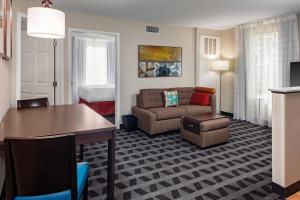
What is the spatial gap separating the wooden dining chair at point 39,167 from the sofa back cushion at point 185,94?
14.1ft

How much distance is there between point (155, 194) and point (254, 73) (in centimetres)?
427

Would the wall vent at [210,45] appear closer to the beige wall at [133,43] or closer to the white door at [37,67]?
the beige wall at [133,43]

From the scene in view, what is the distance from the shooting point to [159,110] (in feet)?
15.1

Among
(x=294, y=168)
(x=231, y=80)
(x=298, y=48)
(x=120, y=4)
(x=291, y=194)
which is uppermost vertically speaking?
(x=120, y=4)

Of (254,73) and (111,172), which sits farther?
(254,73)

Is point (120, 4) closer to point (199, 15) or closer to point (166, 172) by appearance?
point (199, 15)

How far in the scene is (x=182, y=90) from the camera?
218 inches

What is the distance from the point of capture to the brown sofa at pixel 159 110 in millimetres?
4426

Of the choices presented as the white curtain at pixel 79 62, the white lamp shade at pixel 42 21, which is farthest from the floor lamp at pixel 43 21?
the white curtain at pixel 79 62

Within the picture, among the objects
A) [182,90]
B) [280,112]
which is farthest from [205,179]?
[182,90]

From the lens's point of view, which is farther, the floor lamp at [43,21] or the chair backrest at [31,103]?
the chair backrest at [31,103]

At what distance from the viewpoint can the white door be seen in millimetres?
4363

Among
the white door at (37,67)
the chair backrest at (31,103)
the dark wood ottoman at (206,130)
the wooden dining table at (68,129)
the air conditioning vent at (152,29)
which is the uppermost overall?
the air conditioning vent at (152,29)

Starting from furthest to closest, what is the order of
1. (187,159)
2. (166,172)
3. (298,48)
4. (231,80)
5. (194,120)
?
1. (231,80)
2. (298,48)
3. (194,120)
4. (187,159)
5. (166,172)
